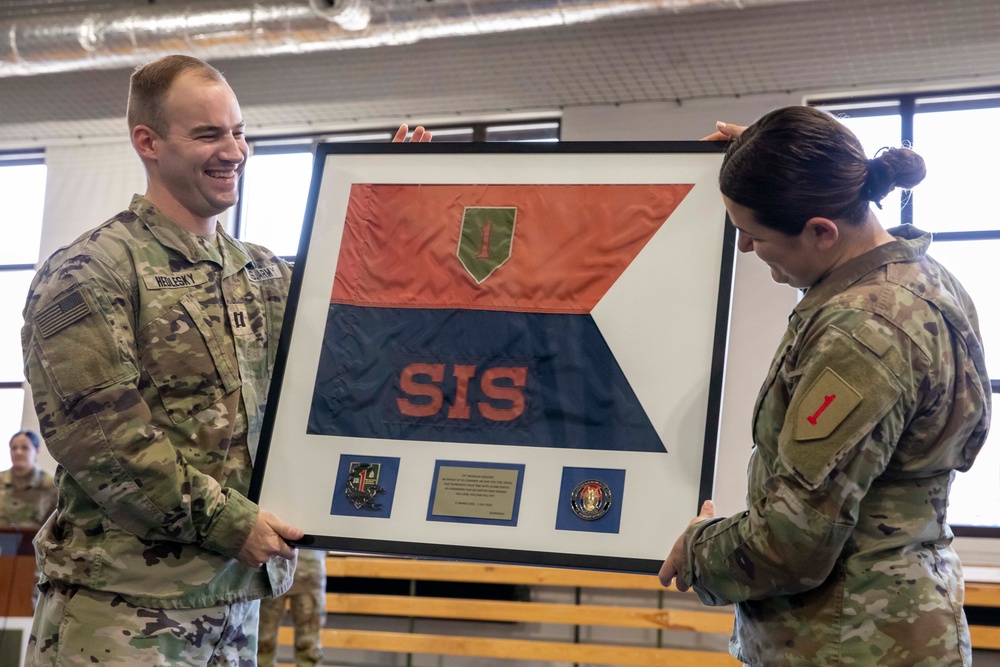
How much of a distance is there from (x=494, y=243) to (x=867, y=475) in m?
A: 1.01

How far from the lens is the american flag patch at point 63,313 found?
5.91ft

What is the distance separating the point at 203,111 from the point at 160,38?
200 inches

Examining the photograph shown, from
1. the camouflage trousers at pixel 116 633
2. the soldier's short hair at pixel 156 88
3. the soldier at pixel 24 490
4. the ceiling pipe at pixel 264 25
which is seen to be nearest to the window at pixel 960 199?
the ceiling pipe at pixel 264 25

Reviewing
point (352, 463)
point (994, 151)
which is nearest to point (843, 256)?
point (352, 463)

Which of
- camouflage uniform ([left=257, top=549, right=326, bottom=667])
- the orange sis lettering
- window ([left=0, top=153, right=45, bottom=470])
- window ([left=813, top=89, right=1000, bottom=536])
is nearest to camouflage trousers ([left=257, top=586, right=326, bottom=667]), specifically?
camouflage uniform ([left=257, top=549, right=326, bottom=667])

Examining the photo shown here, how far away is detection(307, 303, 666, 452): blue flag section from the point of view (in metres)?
1.96

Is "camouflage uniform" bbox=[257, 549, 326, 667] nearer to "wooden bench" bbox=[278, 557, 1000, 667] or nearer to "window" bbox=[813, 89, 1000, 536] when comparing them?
"wooden bench" bbox=[278, 557, 1000, 667]

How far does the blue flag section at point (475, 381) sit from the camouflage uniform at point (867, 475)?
45 centimetres

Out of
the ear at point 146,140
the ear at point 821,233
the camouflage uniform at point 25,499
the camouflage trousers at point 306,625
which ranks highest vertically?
the ear at point 146,140

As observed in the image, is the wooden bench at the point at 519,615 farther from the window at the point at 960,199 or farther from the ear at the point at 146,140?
the ear at the point at 146,140

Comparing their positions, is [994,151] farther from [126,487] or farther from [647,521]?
[126,487]

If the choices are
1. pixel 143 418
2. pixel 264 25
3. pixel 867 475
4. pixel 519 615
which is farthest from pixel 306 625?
pixel 867 475

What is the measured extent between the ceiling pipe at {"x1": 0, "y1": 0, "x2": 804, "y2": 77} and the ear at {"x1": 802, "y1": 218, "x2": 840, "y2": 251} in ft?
Result: 15.0

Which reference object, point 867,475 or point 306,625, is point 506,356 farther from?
point 306,625
